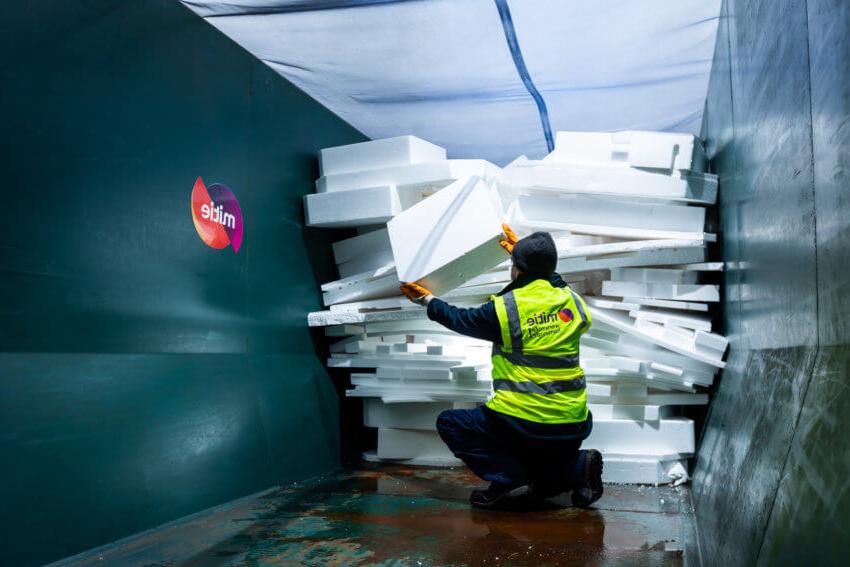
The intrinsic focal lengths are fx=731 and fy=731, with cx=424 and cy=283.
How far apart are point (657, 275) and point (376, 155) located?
183cm

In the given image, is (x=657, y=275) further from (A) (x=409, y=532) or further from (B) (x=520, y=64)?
(A) (x=409, y=532)

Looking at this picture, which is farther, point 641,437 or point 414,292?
point 641,437

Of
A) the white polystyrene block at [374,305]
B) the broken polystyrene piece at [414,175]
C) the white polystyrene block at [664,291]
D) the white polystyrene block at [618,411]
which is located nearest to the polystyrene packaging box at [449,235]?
the broken polystyrene piece at [414,175]

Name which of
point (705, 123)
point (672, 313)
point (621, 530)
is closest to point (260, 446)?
point (621, 530)

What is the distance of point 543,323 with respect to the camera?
3.40 meters

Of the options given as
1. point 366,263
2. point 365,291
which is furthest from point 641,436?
point 366,263

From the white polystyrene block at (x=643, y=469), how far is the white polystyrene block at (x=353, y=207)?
1.91m

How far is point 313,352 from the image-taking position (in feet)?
14.7

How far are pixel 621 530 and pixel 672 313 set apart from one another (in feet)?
5.46

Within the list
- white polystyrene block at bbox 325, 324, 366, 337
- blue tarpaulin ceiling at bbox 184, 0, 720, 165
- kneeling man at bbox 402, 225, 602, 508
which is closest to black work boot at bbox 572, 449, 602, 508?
kneeling man at bbox 402, 225, 602, 508

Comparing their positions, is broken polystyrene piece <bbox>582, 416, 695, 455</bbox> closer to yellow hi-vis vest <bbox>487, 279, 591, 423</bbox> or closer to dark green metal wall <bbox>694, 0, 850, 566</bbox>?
yellow hi-vis vest <bbox>487, 279, 591, 423</bbox>

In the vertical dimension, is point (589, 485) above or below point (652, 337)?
below

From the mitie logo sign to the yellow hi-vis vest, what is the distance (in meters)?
1.38

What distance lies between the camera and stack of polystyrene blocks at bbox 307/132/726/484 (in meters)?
4.00
